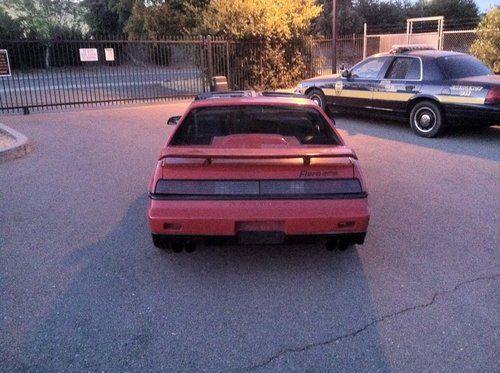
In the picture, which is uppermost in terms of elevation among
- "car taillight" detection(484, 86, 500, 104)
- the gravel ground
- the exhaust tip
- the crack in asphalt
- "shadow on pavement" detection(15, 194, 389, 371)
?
"car taillight" detection(484, 86, 500, 104)

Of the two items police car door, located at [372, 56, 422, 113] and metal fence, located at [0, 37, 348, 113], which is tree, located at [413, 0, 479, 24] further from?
police car door, located at [372, 56, 422, 113]

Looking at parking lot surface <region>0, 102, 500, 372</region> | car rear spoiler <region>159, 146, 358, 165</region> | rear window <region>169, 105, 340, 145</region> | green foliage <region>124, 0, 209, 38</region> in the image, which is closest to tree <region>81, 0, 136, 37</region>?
green foliage <region>124, 0, 209, 38</region>

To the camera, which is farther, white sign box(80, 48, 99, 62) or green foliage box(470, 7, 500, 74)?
green foliage box(470, 7, 500, 74)

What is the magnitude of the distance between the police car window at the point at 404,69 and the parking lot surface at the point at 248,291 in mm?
3801

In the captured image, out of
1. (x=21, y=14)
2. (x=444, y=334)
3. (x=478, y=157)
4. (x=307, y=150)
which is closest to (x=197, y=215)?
(x=307, y=150)

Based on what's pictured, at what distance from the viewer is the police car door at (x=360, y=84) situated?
10.2 m

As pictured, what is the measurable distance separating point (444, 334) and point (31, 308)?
2.79 meters

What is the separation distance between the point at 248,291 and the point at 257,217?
566 millimetres

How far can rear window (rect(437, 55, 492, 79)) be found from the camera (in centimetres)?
902

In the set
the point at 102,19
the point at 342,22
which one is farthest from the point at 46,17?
the point at 342,22

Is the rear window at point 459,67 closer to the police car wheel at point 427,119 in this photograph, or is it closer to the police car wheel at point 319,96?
the police car wheel at point 427,119

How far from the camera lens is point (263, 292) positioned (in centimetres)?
352

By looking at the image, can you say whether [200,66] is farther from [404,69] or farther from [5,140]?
[5,140]

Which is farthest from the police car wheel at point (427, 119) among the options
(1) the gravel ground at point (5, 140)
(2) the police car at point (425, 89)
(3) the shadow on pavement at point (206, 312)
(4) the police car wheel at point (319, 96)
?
(1) the gravel ground at point (5, 140)
